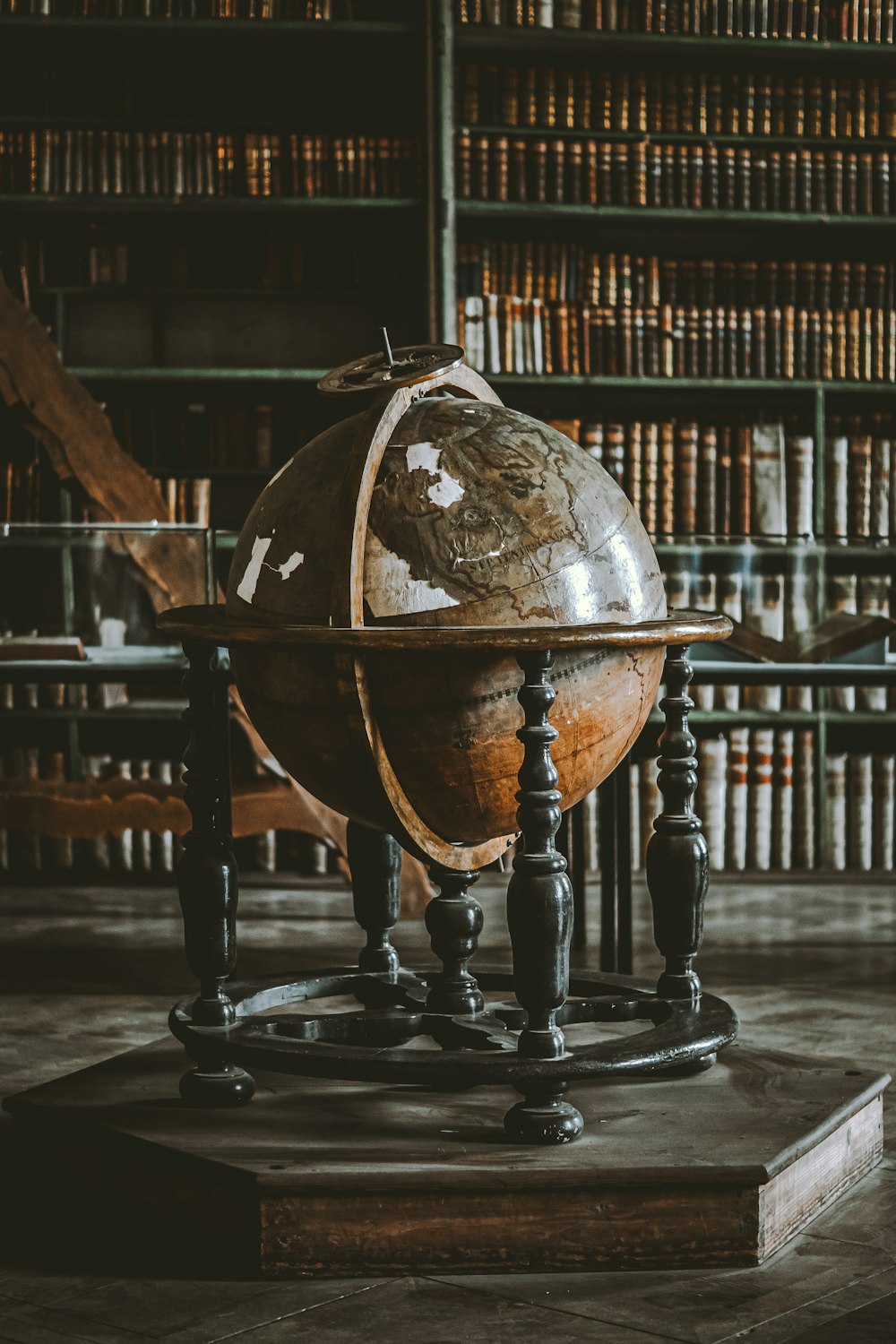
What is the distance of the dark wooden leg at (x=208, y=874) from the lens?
310cm

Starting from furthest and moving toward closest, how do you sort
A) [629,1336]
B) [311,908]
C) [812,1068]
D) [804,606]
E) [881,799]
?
[881,799] → [311,908] → [804,606] → [812,1068] → [629,1336]

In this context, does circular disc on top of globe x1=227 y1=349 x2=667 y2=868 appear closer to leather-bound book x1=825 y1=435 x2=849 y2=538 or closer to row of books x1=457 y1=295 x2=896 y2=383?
row of books x1=457 y1=295 x2=896 y2=383

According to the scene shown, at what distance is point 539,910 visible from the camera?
282 cm

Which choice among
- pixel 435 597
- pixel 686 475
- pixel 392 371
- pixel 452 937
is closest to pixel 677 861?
pixel 452 937

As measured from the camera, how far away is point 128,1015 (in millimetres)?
4430

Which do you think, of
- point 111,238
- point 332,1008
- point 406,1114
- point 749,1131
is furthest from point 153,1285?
point 111,238

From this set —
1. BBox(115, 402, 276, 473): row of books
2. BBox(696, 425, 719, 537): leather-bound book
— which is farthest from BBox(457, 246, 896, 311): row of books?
BBox(115, 402, 276, 473): row of books

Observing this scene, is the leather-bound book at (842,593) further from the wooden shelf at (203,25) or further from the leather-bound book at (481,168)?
the wooden shelf at (203,25)

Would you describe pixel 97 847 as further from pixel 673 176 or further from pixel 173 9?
pixel 673 176

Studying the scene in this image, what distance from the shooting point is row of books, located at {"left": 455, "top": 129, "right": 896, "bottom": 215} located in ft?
20.5

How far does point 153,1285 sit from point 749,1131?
3.27ft

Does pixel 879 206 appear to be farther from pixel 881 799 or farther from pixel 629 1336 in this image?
pixel 629 1336

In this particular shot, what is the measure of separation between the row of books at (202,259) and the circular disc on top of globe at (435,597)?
3533mm

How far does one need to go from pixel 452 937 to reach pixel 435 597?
2.98ft
